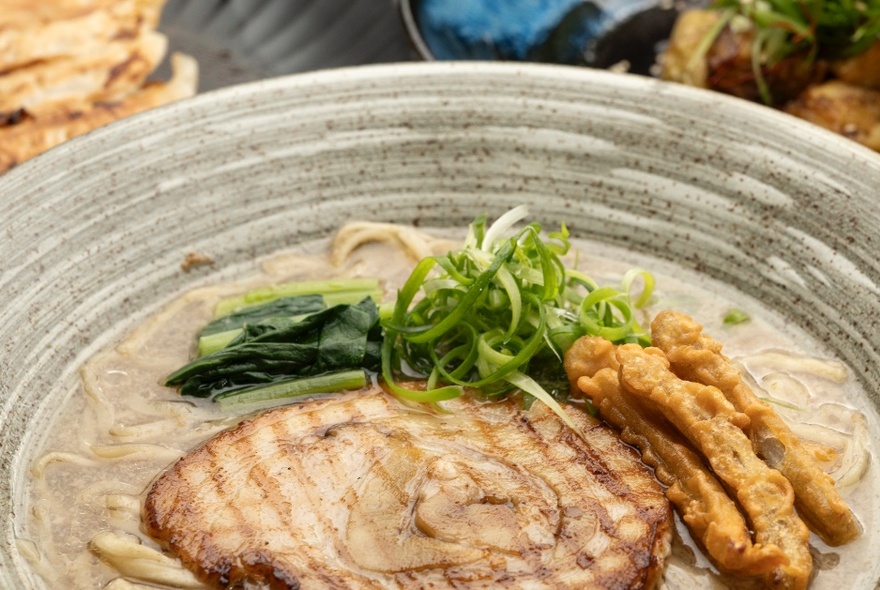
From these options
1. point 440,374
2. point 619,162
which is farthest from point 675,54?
point 440,374

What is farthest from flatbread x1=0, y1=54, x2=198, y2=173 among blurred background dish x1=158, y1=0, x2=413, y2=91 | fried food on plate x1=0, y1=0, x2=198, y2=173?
blurred background dish x1=158, y1=0, x2=413, y2=91

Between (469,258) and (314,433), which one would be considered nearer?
(314,433)

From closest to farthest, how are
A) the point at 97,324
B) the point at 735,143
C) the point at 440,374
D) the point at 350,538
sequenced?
the point at 350,538 < the point at 440,374 < the point at 97,324 < the point at 735,143

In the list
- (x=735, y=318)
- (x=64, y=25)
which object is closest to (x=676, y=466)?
(x=735, y=318)

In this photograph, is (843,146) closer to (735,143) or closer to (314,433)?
(735,143)

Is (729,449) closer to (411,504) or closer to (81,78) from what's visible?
(411,504)

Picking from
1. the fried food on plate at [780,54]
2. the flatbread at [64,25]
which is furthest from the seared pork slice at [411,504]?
the flatbread at [64,25]
